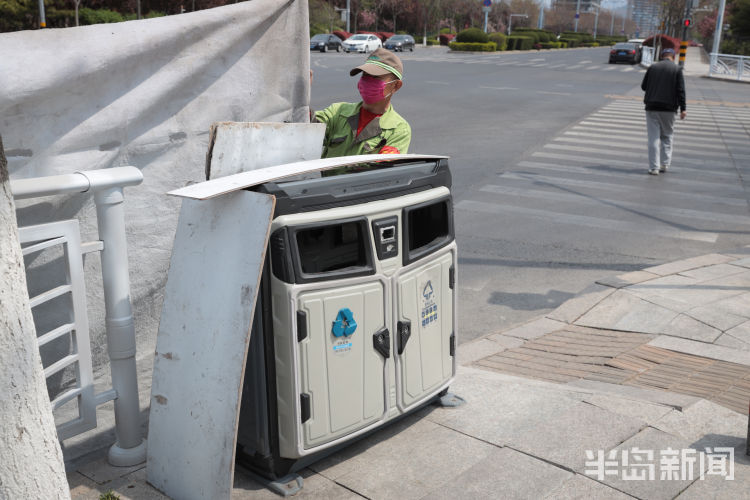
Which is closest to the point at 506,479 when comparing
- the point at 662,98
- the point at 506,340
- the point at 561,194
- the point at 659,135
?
the point at 506,340

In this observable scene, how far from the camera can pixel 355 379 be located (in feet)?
10.7

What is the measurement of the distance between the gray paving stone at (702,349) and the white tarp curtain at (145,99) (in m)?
3.02

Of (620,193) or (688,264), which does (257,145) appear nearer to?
(688,264)

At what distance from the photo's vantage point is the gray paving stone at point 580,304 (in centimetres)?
597

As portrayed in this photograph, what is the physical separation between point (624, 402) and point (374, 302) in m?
1.65

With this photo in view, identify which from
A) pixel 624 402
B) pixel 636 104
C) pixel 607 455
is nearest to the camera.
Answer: pixel 607 455

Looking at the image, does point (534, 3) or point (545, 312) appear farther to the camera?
point (534, 3)

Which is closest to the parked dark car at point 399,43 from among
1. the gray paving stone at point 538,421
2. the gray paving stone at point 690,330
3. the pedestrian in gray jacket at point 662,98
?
the pedestrian in gray jacket at point 662,98

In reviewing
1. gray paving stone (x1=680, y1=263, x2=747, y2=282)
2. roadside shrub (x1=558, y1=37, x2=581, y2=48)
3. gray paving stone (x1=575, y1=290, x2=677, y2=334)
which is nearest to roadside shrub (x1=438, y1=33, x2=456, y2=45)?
roadside shrub (x1=558, y1=37, x2=581, y2=48)

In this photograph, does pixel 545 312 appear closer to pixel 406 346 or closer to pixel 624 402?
pixel 624 402

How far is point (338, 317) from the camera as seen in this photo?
3135 mm

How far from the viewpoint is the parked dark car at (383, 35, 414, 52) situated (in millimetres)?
55159

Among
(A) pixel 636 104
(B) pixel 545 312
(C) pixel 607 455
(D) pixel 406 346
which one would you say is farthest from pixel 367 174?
(A) pixel 636 104

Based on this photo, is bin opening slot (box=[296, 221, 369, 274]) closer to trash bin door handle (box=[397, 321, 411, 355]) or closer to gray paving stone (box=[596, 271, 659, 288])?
trash bin door handle (box=[397, 321, 411, 355])
